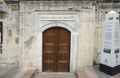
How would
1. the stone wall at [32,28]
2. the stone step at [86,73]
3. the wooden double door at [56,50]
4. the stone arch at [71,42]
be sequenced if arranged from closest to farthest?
the stone step at [86,73] → the stone wall at [32,28] → the stone arch at [71,42] → the wooden double door at [56,50]

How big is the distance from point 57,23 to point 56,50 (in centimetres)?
152

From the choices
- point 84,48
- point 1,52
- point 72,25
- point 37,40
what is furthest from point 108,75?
point 1,52

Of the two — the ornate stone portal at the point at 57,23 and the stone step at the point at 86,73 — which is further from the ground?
the ornate stone portal at the point at 57,23

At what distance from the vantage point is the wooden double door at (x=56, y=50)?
11.4 meters

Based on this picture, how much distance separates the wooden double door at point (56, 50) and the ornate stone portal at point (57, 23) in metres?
0.26

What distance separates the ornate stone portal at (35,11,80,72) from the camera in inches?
440

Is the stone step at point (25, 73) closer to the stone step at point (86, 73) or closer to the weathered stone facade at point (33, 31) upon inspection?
the weathered stone facade at point (33, 31)

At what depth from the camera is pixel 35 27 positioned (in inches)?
441

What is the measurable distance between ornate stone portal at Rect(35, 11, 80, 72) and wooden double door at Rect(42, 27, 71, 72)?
26cm

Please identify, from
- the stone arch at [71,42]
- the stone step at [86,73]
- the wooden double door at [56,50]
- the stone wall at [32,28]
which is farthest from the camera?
the wooden double door at [56,50]

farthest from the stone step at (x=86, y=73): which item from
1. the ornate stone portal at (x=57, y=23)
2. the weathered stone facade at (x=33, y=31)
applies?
the ornate stone portal at (x=57, y=23)

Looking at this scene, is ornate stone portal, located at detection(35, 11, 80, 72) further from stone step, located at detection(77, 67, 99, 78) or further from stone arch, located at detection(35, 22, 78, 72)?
stone step, located at detection(77, 67, 99, 78)

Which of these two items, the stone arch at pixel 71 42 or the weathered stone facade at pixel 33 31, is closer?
the weathered stone facade at pixel 33 31

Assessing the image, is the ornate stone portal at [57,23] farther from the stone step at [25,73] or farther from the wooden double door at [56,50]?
the stone step at [25,73]
